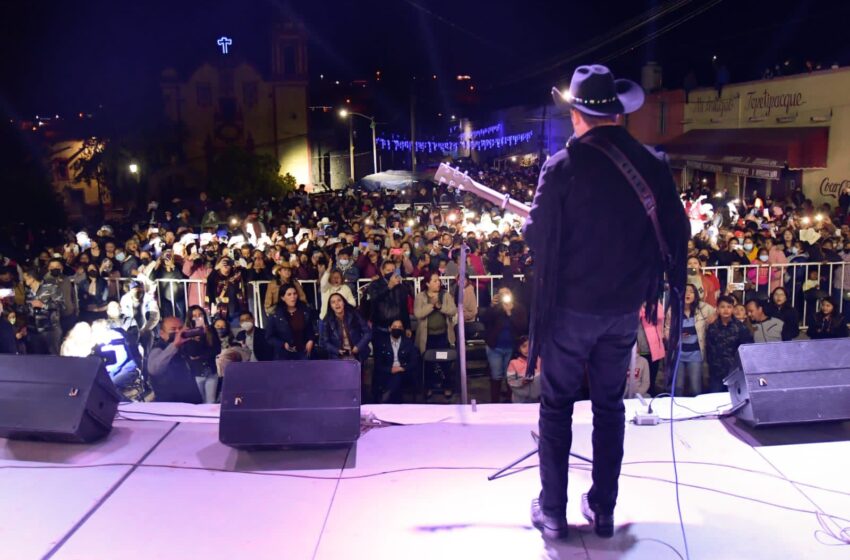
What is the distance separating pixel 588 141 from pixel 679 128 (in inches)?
1051

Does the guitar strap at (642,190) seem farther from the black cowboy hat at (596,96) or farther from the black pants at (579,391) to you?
the black pants at (579,391)

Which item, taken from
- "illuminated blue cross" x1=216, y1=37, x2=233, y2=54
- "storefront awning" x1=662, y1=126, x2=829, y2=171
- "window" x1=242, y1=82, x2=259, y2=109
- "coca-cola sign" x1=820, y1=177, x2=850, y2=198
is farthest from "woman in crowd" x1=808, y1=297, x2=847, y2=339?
"illuminated blue cross" x1=216, y1=37, x2=233, y2=54

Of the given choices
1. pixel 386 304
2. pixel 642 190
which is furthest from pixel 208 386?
pixel 642 190

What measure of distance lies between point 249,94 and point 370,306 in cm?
3485

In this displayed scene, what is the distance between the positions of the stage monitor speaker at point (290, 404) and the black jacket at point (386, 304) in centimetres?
355

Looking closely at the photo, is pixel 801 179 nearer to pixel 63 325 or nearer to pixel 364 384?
pixel 364 384

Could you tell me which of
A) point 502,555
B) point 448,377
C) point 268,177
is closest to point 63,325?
point 448,377

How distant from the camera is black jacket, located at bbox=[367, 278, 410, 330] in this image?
7.54 metres

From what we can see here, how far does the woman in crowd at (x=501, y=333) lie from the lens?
7.32 metres

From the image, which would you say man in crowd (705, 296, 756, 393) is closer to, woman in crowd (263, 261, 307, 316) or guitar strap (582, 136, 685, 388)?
woman in crowd (263, 261, 307, 316)

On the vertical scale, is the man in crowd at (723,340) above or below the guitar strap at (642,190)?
below

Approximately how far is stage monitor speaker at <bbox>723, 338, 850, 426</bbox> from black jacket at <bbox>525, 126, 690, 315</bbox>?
1394 mm

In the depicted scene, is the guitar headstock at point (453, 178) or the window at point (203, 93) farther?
the window at point (203, 93)

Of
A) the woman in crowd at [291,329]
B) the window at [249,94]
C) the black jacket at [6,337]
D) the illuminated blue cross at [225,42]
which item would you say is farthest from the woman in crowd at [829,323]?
the illuminated blue cross at [225,42]
